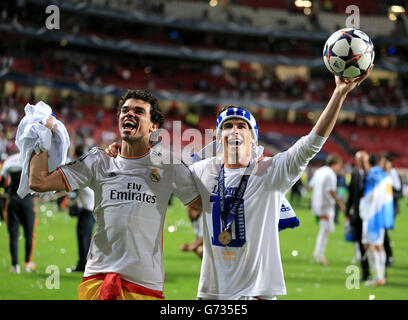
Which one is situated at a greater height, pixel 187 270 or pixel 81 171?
pixel 81 171

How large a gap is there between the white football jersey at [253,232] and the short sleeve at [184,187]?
0.11 m

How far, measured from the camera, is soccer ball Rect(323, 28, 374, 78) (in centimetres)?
407

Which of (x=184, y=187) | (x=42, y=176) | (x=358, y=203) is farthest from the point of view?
(x=358, y=203)

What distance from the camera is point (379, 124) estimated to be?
161 feet

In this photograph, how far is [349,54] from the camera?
4164 millimetres

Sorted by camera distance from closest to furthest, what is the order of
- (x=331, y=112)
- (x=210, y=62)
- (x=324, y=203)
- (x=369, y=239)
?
(x=331, y=112), (x=369, y=239), (x=324, y=203), (x=210, y=62)

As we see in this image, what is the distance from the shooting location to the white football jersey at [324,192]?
11.9m

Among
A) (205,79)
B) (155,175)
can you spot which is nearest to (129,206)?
(155,175)

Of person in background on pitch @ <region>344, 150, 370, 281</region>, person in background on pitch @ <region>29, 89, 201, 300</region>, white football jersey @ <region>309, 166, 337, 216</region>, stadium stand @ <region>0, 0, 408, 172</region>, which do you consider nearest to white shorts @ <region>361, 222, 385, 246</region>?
person in background on pitch @ <region>344, 150, 370, 281</region>

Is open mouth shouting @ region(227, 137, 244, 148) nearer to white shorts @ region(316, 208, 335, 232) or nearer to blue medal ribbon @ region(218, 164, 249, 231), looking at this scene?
blue medal ribbon @ region(218, 164, 249, 231)

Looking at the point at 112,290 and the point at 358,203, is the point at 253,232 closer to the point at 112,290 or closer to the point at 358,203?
the point at 112,290

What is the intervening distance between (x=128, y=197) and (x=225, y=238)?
79 cm

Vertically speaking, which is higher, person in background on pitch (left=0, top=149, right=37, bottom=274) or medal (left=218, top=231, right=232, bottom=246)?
person in background on pitch (left=0, top=149, right=37, bottom=274)

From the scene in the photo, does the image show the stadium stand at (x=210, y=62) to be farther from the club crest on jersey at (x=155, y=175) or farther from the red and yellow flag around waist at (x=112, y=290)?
the red and yellow flag around waist at (x=112, y=290)
